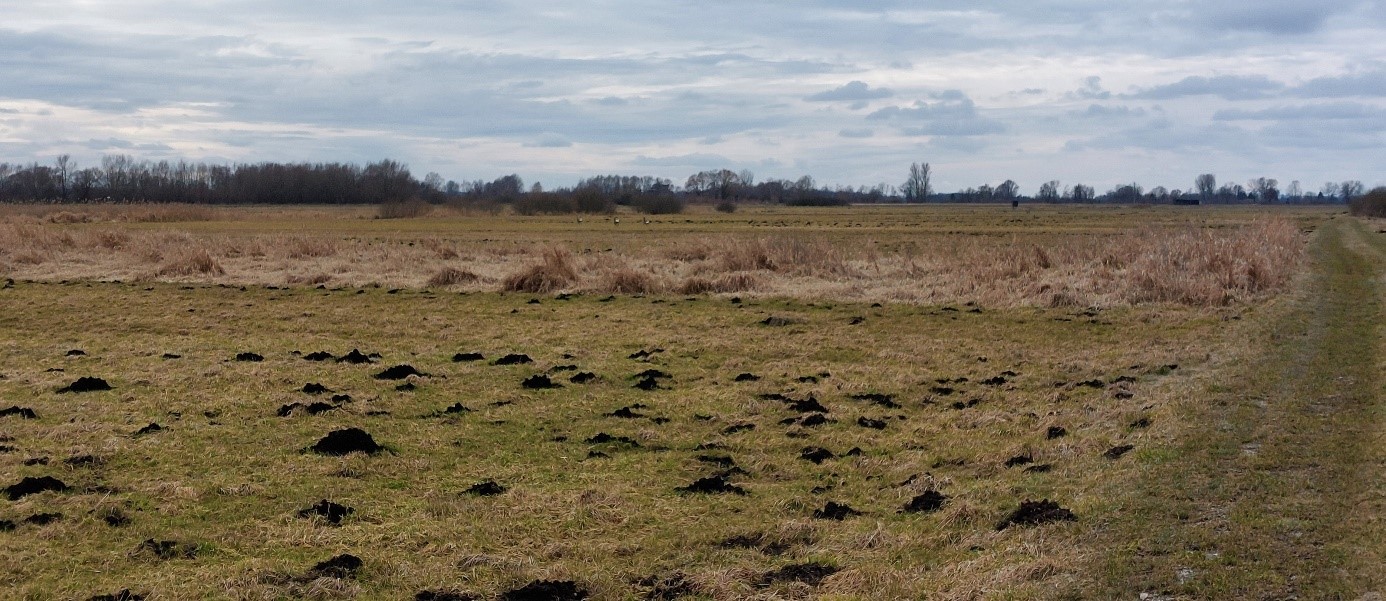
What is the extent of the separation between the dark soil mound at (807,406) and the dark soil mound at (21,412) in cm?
697

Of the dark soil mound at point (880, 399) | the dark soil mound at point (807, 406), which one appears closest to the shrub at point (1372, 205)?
the dark soil mound at point (880, 399)

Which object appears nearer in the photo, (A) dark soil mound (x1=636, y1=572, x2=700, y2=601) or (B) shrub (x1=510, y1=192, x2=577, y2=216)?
(A) dark soil mound (x1=636, y1=572, x2=700, y2=601)

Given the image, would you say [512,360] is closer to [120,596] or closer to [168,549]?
[168,549]

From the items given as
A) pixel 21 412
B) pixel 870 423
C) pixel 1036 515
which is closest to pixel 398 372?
pixel 21 412

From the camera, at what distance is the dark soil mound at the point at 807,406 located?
10.8 metres

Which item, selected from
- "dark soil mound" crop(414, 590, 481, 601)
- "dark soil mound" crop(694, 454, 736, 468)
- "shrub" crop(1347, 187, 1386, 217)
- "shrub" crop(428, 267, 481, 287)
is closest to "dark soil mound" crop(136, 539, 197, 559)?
"dark soil mound" crop(414, 590, 481, 601)

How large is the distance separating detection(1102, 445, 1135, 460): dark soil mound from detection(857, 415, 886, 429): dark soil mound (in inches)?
82.1

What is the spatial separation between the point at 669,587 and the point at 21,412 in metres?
7.45

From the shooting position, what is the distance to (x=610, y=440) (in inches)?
372

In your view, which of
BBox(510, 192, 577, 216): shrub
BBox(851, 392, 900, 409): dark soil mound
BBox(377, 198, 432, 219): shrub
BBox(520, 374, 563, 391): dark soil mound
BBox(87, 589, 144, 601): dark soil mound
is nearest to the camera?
BBox(87, 589, 144, 601): dark soil mound

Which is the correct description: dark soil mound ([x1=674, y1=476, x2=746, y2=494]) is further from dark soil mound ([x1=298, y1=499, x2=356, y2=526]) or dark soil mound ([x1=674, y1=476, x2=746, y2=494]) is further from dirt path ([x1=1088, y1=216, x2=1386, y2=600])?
dirt path ([x1=1088, y1=216, x2=1386, y2=600])

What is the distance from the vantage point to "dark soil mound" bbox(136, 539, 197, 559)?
6188mm

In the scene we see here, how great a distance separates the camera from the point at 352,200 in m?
154

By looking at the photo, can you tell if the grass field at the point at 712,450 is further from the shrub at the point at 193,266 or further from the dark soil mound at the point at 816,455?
the shrub at the point at 193,266
